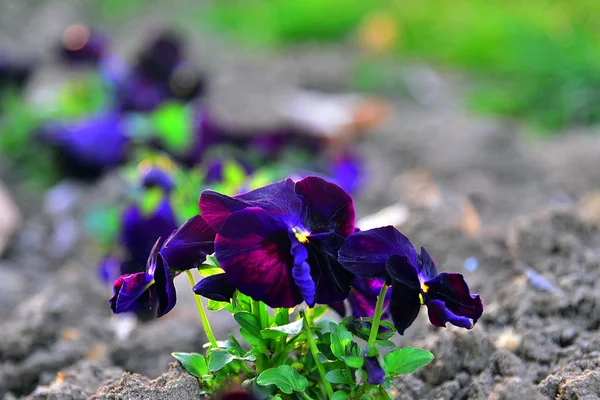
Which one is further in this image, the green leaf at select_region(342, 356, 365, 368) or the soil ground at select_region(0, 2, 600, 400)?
the soil ground at select_region(0, 2, 600, 400)

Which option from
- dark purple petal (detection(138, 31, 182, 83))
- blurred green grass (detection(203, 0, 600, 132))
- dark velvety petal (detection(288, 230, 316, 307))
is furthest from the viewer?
blurred green grass (detection(203, 0, 600, 132))

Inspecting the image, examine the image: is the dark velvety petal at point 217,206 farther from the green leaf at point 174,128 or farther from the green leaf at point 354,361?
the green leaf at point 174,128

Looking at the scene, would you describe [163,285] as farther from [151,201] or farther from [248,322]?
[151,201]

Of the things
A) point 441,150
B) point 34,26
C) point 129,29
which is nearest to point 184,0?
point 129,29

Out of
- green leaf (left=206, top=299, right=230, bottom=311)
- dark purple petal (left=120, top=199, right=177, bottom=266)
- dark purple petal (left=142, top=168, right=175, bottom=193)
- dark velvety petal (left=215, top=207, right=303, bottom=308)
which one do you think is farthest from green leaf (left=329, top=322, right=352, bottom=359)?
dark purple petal (left=142, top=168, right=175, bottom=193)

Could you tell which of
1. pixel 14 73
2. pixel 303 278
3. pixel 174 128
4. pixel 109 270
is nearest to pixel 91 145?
pixel 174 128

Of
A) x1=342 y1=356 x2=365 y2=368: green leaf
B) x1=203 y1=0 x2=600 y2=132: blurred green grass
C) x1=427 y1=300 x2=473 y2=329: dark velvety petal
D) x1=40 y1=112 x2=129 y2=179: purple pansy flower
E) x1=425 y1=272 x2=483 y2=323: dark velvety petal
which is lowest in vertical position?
x1=342 y1=356 x2=365 y2=368: green leaf

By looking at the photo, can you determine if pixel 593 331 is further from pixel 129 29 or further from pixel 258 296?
pixel 129 29

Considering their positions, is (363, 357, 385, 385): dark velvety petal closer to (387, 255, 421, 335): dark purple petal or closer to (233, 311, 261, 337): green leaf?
(387, 255, 421, 335): dark purple petal
